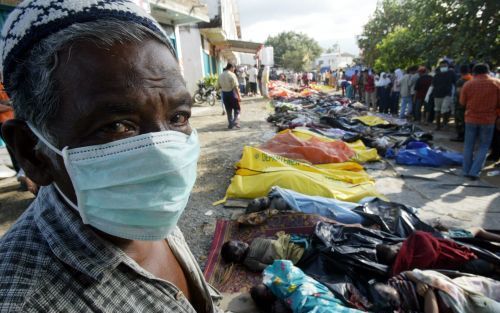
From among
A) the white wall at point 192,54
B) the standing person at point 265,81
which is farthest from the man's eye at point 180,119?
the standing person at point 265,81

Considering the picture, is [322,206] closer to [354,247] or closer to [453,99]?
[354,247]

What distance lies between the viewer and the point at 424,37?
10961mm

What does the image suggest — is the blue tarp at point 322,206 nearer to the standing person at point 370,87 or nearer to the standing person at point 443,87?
the standing person at point 443,87

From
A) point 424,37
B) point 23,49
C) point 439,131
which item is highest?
point 424,37

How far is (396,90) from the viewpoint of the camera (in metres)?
12.4

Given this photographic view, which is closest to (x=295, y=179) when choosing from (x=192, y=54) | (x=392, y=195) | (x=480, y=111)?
(x=392, y=195)

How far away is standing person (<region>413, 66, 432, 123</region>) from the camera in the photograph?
32.9 ft

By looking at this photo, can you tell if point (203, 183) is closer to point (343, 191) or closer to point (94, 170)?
point (343, 191)

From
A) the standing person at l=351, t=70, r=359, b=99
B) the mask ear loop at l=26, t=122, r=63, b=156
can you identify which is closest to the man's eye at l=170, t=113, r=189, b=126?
the mask ear loop at l=26, t=122, r=63, b=156

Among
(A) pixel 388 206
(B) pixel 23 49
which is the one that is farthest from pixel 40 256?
(A) pixel 388 206

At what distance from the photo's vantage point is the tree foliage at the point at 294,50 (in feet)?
202

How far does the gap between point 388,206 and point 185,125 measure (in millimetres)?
3416

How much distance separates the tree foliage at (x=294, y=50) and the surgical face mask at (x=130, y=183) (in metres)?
62.5

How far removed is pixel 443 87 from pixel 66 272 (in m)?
10.2
